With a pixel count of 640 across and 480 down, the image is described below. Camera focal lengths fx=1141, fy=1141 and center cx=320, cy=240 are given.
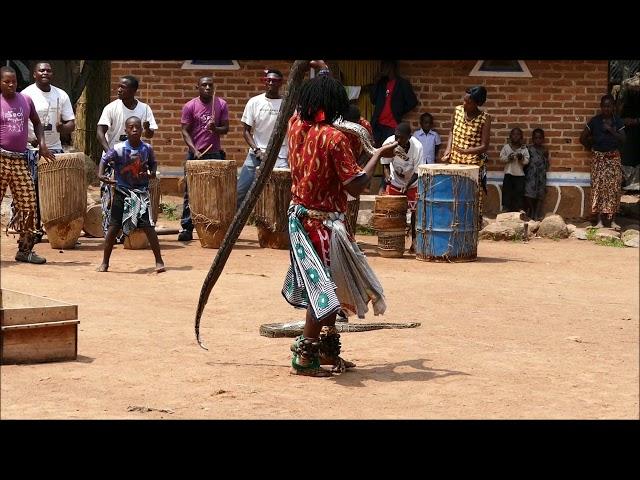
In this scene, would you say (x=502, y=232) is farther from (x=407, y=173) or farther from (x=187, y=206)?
(x=187, y=206)

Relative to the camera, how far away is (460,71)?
1480 centimetres

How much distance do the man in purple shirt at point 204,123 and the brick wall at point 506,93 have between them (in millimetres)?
2301

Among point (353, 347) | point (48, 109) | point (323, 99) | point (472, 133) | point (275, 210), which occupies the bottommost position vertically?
point (353, 347)

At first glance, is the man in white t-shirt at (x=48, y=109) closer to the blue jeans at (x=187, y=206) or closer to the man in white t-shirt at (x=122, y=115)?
the man in white t-shirt at (x=122, y=115)

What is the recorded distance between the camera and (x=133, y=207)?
1034 cm

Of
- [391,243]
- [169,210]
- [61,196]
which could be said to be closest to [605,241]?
[391,243]

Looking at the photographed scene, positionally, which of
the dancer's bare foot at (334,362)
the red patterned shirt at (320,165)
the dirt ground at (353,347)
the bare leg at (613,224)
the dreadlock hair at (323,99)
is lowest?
the dirt ground at (353,347)

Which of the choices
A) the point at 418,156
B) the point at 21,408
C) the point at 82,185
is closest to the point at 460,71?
the point at 418,156

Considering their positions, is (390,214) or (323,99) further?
(390,214)

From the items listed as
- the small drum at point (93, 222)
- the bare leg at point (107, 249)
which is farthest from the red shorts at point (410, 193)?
the small drum at point (93, 222)

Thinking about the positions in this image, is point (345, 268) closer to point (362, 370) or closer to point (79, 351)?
point (362, 370)

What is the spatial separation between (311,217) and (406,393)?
1.13 m

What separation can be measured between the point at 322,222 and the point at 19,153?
15.9 ft

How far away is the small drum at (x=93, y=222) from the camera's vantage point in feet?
42.0
